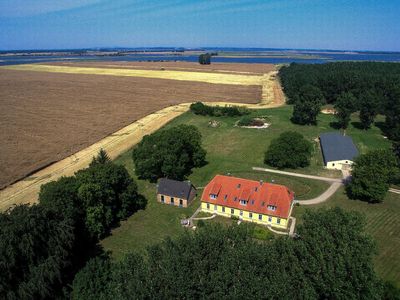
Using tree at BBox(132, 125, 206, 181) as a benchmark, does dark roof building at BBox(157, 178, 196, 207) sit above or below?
below

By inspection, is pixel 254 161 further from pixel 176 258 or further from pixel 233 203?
pixel 176 258

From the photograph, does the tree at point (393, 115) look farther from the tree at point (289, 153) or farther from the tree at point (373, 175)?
the tree at point (373, 175)

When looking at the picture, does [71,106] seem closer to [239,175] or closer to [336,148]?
[239,175]

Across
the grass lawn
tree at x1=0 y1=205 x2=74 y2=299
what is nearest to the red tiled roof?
the grass lawn

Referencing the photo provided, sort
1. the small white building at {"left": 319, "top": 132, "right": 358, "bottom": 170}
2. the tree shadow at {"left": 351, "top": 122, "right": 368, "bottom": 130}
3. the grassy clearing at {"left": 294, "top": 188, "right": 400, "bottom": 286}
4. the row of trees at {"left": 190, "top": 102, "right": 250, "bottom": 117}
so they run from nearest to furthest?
the grassy clearing at {"left": 294, "top": 188, "right": 400, "bottom": 286} < the small white building at {"left": 319, "top": 132, "right": 358, "bottom": 170} < the tree shadow at {"left": 351, "top": 122, "right": 368, "bottom": 130} < the row of trees at {"left": 190, "top": 102, "right": 250, "bottom": 117}

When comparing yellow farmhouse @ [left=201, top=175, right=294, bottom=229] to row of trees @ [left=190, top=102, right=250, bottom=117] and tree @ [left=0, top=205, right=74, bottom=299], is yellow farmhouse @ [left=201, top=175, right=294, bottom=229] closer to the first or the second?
tree @ [left=0, top=205, right=74, bottom=299]

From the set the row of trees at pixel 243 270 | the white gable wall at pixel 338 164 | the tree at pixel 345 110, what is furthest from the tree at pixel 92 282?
the tree at pixel 345 110

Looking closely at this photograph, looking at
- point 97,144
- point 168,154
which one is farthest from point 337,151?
point 97,144
